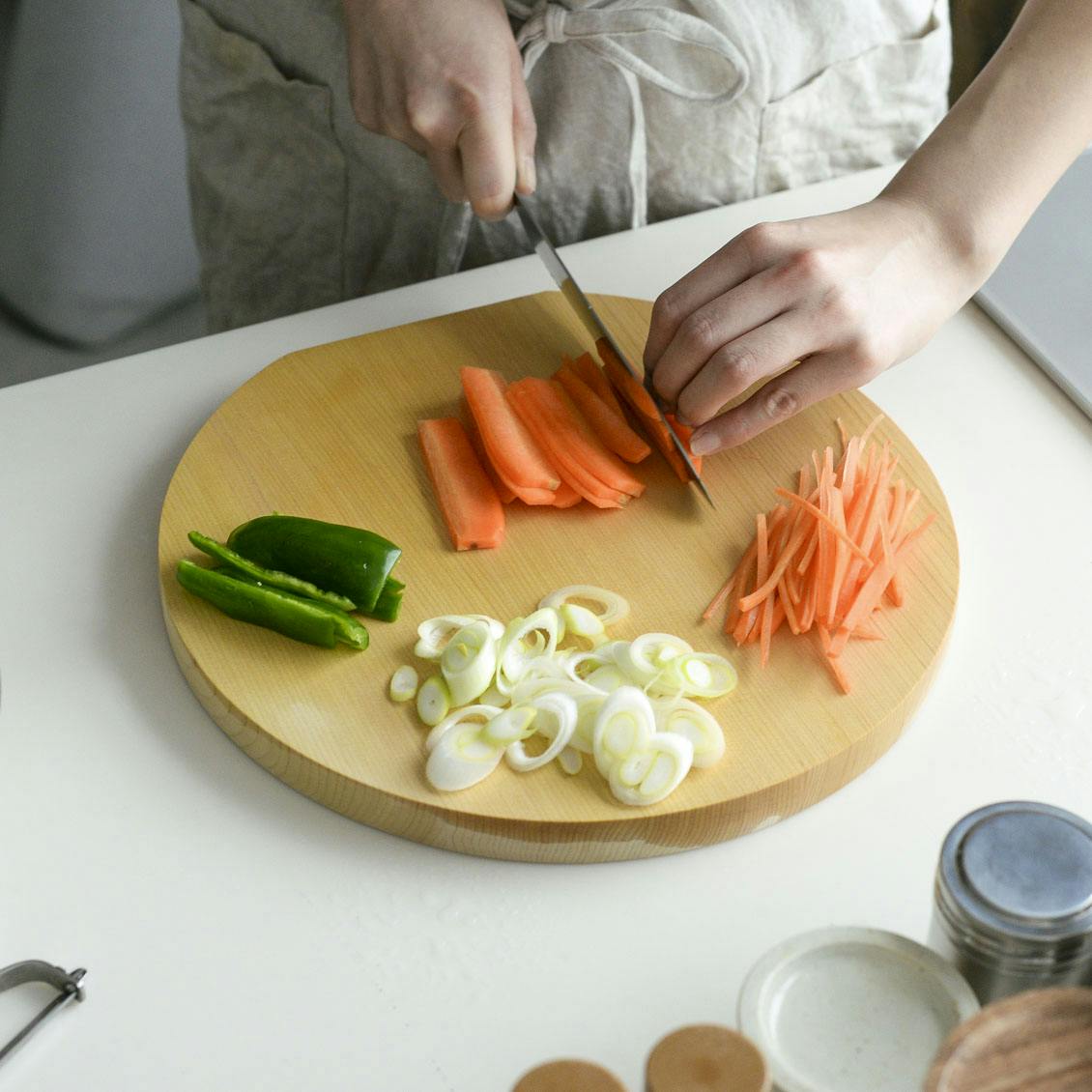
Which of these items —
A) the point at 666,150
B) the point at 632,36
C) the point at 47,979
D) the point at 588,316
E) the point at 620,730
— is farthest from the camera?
the point at 666,150

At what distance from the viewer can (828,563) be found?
1163mm

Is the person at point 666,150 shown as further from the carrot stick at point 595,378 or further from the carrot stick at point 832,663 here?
the carrot stick at point 832,663

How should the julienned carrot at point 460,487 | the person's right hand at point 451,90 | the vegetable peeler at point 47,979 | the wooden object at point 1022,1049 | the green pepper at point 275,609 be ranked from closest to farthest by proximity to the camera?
1. the wooden object at point 1022,1049
2. the vegetable peeler at point 47,979
3. the green pepper at point 275,609
4. the julienned carrot at point 460,487
5. the person's right hand at point 451,90

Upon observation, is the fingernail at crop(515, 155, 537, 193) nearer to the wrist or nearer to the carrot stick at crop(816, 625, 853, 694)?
the wrist

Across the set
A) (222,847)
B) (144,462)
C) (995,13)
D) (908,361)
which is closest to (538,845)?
(222,847)

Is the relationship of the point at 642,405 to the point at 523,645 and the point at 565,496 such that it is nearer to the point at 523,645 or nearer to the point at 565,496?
the point at 565,496

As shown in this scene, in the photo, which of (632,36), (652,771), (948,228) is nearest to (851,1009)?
(652,771)

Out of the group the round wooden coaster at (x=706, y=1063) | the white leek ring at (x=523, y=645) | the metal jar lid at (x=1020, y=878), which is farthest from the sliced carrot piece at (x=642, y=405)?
the round wooden coaster at (x=706, y=1063)

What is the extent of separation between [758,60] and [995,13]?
52.3 inches

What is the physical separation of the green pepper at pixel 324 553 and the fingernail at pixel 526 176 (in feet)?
1.44

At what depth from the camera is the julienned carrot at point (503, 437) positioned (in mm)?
1259

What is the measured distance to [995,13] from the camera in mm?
2566

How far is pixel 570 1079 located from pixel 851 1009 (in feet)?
0.55

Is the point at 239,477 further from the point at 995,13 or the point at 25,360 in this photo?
the point at 25,360
